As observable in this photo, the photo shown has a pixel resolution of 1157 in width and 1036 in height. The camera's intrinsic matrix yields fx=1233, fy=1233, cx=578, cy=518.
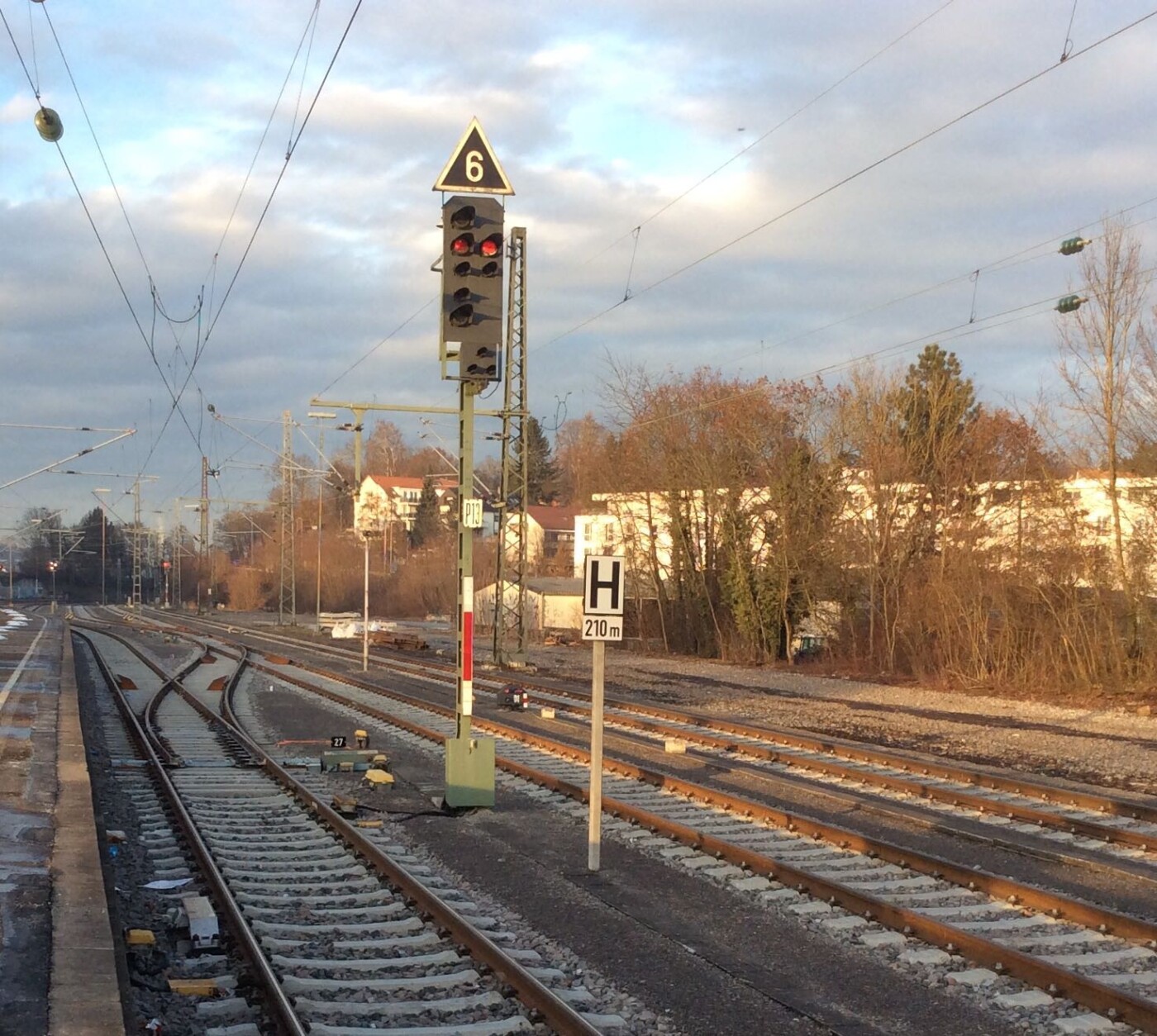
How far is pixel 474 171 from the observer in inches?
510

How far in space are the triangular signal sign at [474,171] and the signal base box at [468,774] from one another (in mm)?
5776

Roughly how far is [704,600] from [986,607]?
49.2 feet

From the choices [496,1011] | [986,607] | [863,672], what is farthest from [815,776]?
[863,672]

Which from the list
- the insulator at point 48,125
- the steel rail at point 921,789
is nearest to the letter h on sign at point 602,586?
the steel rail at point 921,789

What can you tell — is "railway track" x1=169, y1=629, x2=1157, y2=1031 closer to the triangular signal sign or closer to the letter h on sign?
the letter h on sign

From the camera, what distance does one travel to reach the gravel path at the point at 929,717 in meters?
17.8

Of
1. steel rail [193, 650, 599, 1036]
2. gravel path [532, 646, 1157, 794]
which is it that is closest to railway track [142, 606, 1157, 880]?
gravel path [532, 646, 1157, 794]

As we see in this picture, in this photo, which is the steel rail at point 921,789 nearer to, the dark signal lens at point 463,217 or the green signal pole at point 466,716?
the green signal pole at point 466,716

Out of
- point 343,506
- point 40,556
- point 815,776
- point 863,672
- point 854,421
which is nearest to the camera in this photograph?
point 815,776

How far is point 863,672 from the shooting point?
3538cm

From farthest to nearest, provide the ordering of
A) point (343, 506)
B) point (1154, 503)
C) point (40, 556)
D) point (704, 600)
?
point (40, 556), point (343, 506), point (704, 600), point (1154, 503)

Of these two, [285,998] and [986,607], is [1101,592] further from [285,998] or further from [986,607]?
[285,998]

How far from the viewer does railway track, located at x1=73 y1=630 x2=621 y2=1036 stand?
6656 mm

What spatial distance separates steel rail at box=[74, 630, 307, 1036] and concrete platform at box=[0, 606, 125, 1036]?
0.80 m
